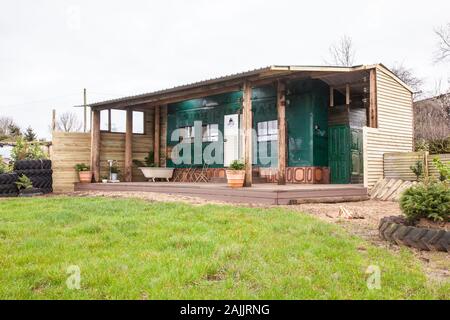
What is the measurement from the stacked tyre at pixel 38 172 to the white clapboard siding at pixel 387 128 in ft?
31.9

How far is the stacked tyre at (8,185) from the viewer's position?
37.4 ft

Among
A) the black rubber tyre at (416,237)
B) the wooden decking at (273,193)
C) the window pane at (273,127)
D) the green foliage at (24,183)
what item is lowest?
the black rubber tyre at (416,237)

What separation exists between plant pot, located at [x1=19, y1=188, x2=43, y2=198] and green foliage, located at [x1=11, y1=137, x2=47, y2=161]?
1811 millimetres

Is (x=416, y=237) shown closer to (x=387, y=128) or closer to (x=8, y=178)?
(x=387, y=128)

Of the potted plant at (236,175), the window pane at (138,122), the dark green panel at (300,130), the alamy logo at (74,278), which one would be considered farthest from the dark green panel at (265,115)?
the alamy logo at (74,278)

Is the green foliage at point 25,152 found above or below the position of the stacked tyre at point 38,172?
above

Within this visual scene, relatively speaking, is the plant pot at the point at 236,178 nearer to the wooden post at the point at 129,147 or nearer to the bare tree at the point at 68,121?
the wooden post at the point at 129,147

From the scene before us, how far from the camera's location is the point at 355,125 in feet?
40.8

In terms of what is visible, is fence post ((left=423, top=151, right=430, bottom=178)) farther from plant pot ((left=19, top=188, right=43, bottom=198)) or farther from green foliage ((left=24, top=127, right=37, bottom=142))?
green foliage ((left=24, top=127, right=37, bottom=142))

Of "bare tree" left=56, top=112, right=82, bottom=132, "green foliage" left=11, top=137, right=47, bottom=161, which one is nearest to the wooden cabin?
"green foliage" left=11, top=137, right=47, bottom=161

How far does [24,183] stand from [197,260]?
9865 millimetres
